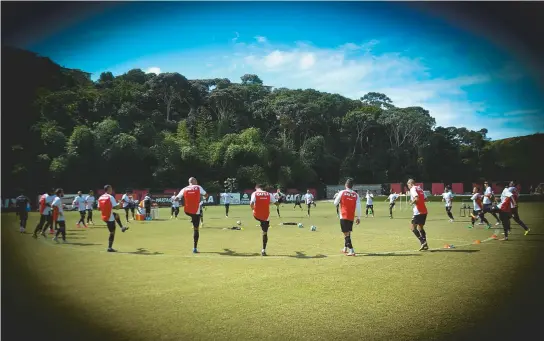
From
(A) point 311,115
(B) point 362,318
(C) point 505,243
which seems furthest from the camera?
(C) point 505,243

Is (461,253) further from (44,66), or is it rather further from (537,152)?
(44,66)

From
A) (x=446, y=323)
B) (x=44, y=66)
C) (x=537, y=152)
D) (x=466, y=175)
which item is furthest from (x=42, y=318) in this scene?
(x=466, y=175)

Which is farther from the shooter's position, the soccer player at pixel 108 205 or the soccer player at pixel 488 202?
the soccer player at pixel 488 202

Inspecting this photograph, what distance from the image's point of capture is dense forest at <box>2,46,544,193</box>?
5352 mm

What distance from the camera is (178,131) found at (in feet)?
27.7

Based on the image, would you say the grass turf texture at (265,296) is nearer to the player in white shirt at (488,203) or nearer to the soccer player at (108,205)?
the soccer player at (108,205)

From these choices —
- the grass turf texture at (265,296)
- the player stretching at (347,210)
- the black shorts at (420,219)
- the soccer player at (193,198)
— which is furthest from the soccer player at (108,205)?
the black shorts at (420,219)

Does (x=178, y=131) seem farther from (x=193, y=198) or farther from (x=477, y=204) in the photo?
(x=477, y=204)

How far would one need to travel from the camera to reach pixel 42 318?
4.77 metres

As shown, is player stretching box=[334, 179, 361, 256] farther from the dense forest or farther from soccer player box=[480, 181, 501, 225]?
soccer player box=[480, 181, 501, 225]

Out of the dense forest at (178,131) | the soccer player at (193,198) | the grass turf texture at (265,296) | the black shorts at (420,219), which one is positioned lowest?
the grass turf texture at (265,296)

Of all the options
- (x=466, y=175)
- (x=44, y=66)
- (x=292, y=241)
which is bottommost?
(x=292, y=241)

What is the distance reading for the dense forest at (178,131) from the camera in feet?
17.6

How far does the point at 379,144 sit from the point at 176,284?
657 cm
